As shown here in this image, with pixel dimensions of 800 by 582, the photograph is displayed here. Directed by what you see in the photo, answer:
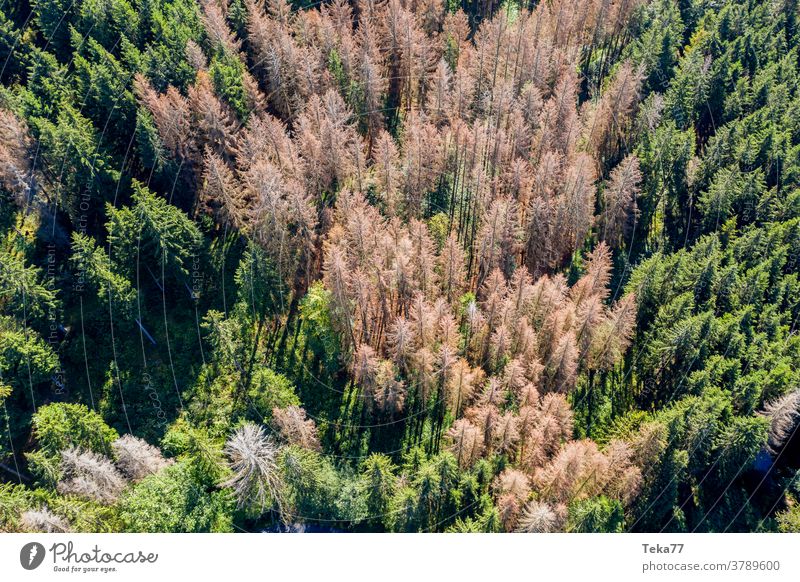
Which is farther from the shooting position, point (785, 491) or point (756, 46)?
point (756, 46)

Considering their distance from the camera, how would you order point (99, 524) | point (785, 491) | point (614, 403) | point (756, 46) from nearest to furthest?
point (99, 524)
point (785, 491)
point (614, 403)
point (756, 46)

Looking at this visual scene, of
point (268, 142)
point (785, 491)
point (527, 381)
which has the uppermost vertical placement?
point (268, 142)

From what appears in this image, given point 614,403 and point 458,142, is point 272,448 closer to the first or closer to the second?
point 614,403

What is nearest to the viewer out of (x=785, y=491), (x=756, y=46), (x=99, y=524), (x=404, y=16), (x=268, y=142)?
(x=99, y=524)

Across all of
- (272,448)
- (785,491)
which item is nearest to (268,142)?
(272,448)

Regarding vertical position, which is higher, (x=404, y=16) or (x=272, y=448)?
(x=404, y=16)

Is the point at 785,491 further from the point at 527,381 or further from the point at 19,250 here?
the point at 19,250
